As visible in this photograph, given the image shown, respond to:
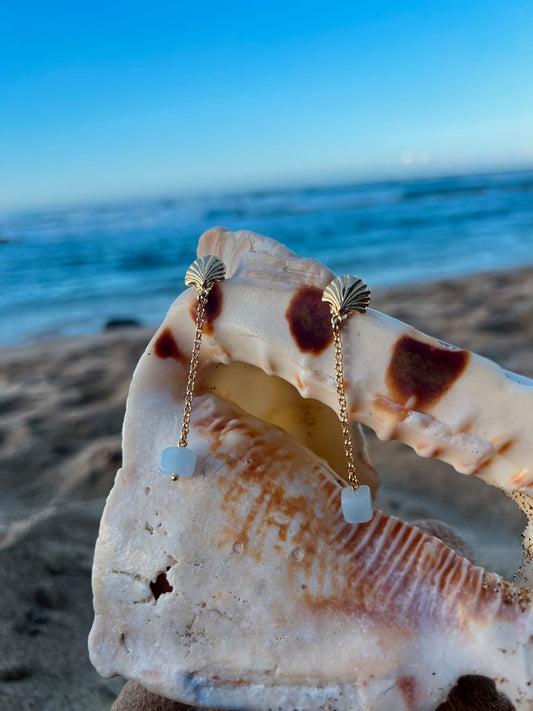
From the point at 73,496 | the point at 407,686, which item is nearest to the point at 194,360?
the point at 407,686

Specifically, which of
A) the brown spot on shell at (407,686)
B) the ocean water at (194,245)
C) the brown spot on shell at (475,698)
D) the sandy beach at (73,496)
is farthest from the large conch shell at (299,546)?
the ocean water at (194,245)

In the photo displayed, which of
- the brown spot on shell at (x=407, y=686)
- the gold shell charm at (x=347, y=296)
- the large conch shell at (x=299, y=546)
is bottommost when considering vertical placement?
the brown spot on shell at (x=407, y=686)

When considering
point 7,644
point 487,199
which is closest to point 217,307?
point 7,644

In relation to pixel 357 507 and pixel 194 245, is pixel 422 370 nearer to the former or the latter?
pixel 357 507

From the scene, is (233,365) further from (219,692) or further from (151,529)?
(219,692)

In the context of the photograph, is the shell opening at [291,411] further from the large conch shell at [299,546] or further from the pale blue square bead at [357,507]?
the pale blue square bead at [357,507]

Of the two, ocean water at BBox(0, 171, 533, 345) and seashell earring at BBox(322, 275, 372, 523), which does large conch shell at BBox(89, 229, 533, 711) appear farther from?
ocean water at BBox(0, 171, 533, 345)
